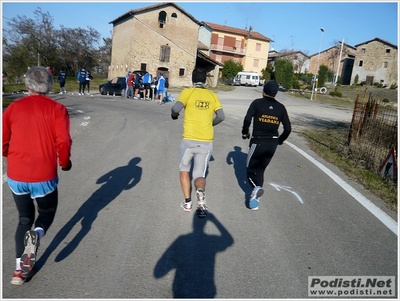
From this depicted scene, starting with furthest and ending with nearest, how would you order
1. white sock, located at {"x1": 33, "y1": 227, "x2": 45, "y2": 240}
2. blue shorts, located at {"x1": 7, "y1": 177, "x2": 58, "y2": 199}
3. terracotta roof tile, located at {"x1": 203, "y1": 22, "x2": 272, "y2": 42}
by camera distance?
1. terracotta roof tile, located at {"x1": 203, "y1": 22, "x2": 272, "y2": 42}
2. white sock, located at {"x1": 33, "y1": 227, "x2": 45, "y2": 240}
3. blue shorts, located at {"x1": 7, "y1": 177, "x2": 58, "y2": 199}

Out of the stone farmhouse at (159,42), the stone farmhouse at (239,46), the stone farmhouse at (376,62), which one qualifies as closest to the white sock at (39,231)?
the stone farmhouse at (159,42)

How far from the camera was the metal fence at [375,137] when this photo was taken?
25.6 ft

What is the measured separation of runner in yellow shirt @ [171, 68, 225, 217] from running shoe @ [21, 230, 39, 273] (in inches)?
84.9

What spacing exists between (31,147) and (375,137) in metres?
9.28

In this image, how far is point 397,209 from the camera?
564cm

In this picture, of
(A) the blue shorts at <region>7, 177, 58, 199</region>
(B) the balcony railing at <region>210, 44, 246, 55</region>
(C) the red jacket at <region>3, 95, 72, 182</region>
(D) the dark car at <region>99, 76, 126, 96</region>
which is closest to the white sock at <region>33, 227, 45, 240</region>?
(A) the blue shorts at <region>7, 177, 58, 199</region>

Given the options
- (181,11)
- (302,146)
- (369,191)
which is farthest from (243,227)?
(181,11)

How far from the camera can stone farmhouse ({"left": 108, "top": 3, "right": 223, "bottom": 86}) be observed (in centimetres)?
3928

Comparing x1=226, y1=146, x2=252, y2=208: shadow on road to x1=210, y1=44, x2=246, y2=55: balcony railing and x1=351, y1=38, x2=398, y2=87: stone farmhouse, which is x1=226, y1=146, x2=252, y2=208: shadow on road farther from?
x1=351, y1=38, x2=398, y2=87: stone farmhouse

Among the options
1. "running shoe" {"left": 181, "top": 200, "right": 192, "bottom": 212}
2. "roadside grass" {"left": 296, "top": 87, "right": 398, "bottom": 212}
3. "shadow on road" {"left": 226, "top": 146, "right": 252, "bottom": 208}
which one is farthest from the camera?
"roadside grass" {"left": 296, "top": 87, "right": 398, "bottom": 212}

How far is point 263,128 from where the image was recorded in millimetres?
5316

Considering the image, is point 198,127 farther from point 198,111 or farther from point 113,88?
point 113,88

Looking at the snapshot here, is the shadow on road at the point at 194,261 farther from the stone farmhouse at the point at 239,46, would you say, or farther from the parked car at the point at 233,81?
the stone farmhouse at the point at 239,46

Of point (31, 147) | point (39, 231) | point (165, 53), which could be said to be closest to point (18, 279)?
point (39, 231)
